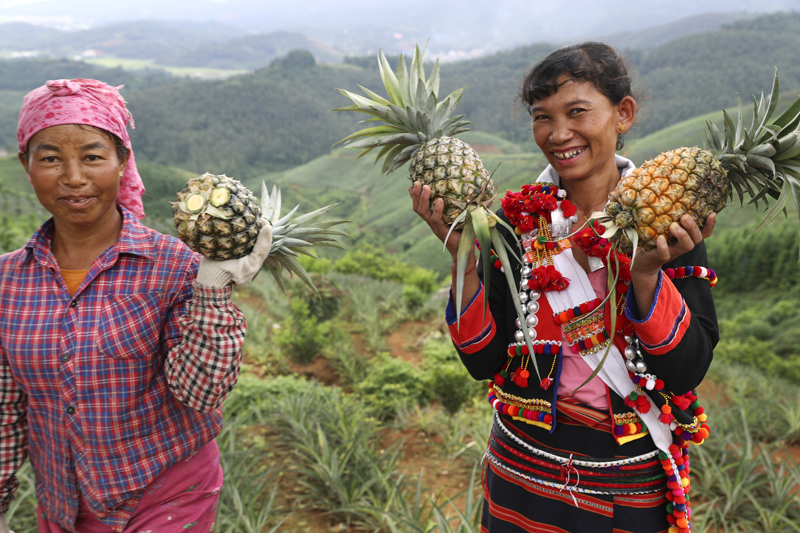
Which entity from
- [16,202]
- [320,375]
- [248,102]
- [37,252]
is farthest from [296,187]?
[37,252]

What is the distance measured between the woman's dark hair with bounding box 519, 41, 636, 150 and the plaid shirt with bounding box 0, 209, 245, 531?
1367 millimetres

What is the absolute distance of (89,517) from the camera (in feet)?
6.34

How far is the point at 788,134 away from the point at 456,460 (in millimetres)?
4190

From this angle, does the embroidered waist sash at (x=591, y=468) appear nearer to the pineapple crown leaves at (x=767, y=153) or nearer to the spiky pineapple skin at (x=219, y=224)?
the pineapple crown leaves at (x=767, y=153)

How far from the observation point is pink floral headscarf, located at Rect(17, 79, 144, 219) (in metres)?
1.79

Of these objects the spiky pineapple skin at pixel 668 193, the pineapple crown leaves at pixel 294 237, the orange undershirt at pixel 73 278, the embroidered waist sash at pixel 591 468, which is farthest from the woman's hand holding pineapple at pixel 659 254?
the orange undershirt at pixel 73 278

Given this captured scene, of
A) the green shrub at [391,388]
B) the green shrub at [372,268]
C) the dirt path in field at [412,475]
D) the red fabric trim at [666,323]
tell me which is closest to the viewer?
the red fabric trim at [666,323]

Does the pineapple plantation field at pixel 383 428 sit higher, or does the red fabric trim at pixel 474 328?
the red fabric trim at pixel 474 328

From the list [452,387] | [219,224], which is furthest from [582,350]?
[452,387]

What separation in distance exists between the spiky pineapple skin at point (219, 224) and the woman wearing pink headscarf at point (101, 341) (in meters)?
0.05

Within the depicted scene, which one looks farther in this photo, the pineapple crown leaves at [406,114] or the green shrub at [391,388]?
the green shrub at [391,388]

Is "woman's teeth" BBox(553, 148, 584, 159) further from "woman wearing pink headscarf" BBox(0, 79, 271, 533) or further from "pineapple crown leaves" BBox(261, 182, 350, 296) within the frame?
"woman wearing pink headscarf" BBox(0, 79, 271, 533)

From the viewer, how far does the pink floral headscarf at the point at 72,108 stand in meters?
1.79

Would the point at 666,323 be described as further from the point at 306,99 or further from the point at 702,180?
the point at 306,99
